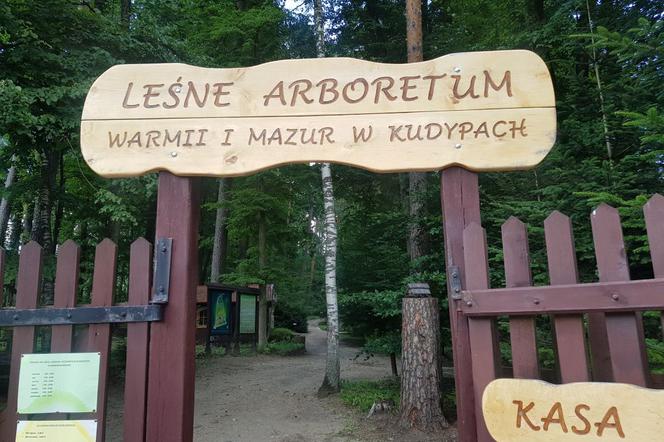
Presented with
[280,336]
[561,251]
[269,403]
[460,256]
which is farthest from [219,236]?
[561,251]

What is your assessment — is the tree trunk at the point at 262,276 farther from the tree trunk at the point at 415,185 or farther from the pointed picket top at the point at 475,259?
the pointed picket top at the point at 475,259

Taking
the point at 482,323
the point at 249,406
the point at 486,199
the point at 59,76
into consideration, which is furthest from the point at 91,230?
the point at 482,323

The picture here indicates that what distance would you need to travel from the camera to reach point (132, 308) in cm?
221

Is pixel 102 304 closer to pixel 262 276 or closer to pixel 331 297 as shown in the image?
pixel 331 297

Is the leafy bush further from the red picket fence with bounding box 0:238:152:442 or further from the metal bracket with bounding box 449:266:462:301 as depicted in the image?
the metal bracket with bounding box 449:266:462:301

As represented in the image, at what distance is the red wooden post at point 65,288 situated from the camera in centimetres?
220

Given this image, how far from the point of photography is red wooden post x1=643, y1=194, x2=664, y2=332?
1.66 m

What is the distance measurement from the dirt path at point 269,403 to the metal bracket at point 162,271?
454 centimetres

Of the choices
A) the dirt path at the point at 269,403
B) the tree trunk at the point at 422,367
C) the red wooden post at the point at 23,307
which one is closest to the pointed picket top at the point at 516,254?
the red wooden post at the point at 23,307

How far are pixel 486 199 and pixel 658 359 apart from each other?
3.98 meters

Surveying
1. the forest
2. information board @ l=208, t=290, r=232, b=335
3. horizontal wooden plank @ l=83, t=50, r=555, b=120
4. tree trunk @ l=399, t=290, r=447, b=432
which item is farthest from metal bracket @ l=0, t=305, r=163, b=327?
information board @ l=208, t=290, r=232, b=335

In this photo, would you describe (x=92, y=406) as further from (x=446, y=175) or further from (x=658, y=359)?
(x=658, y=359)

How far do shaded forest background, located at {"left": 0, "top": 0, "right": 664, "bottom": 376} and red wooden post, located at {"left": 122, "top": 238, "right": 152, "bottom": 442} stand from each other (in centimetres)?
339

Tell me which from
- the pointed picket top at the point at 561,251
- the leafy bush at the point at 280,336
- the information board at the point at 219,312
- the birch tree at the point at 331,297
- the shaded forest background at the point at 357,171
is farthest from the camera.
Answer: the leafy bush at the point at 280,336
